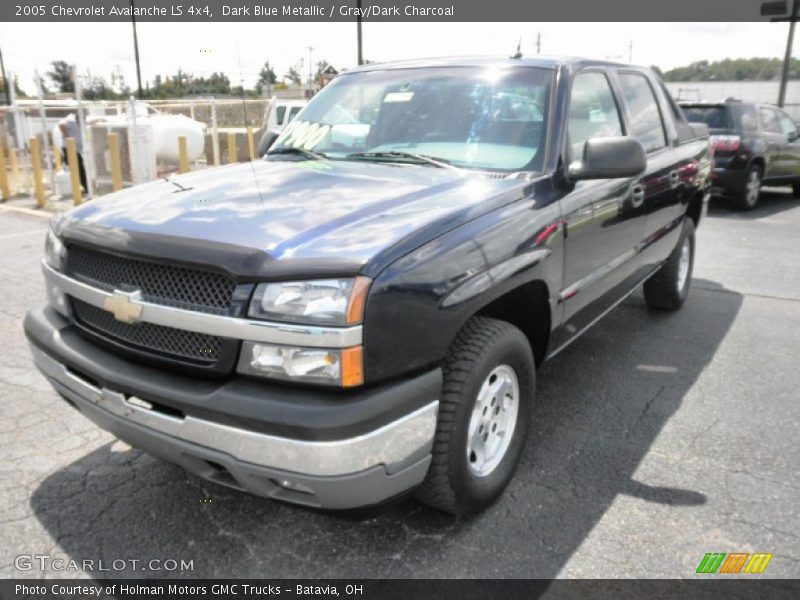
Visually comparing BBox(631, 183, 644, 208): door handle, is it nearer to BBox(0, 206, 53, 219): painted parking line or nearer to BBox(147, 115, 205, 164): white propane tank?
BBox(0, 206, 53, 219): painted parking line

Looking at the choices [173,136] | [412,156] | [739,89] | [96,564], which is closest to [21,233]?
[173,136]

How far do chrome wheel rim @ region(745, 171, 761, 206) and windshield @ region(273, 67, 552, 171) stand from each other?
28.3ft

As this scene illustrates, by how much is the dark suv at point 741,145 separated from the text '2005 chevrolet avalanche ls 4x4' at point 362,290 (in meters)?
7.74

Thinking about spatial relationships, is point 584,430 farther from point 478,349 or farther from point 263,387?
point 263,387

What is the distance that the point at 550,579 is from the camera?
240 centimetres

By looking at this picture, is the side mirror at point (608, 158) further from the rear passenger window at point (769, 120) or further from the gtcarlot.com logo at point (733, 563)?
the rear passenger window at point (769, 120)

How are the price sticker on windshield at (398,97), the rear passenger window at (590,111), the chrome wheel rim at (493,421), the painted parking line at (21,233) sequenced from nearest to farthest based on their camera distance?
the chrome wheel rim at (493,421), the rear passenger window at (590,111), the price sticker on windshield at (398,97), the painted parking line at (21,233)

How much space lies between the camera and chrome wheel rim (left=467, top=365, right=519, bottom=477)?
8.63 ft

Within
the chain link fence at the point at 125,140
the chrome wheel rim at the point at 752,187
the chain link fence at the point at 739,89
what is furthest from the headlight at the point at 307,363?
the chain link fence at the point at 739,89

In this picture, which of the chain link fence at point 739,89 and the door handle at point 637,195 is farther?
the chain link fence at point 739,89

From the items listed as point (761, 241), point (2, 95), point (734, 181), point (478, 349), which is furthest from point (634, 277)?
point (2, 95)

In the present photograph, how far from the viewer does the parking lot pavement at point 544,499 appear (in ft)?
8.25

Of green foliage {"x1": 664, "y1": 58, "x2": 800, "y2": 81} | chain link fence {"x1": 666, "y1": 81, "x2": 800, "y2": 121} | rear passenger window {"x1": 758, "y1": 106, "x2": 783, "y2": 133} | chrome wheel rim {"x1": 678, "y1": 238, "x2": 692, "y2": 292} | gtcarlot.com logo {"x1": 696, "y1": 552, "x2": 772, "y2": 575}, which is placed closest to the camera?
gtcarlot.com logo {"x1": 696, "y1": 552, "x2": 772, "y2": 575}

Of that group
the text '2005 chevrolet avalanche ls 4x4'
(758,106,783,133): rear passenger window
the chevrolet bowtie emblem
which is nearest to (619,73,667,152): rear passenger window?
the text '2005 chevrolet avalanche ls 4x4'
